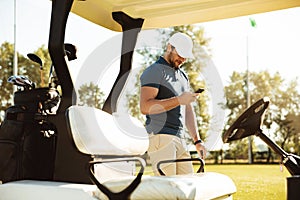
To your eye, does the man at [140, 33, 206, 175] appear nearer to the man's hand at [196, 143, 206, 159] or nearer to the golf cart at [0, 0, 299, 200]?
the man's hand at [196, 143, 206, 159]

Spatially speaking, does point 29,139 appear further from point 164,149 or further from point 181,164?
point 181,164

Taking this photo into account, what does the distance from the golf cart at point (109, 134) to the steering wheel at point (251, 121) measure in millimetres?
262

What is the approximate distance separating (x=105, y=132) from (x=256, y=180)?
6.41 meters

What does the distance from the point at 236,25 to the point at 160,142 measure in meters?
6.48

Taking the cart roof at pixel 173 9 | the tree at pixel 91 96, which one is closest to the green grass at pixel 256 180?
the tree at pixel 91 96

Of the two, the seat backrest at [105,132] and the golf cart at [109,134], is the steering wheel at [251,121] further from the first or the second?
the seat backrest at [105,132]

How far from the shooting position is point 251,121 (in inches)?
83.3

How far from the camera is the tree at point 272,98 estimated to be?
35.5 ft

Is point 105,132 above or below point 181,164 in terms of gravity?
above

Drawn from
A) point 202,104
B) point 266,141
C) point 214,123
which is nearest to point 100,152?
point 266,141

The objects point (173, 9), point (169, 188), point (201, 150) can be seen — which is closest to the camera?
point (169, 188)

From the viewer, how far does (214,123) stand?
729 centimetres

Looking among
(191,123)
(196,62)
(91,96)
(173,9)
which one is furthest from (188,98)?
(196,62)

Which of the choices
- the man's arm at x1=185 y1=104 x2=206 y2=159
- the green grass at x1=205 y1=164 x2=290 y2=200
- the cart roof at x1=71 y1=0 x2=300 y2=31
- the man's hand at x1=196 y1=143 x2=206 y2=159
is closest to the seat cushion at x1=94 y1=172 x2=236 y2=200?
the man's hand at x1=196 y1=143 x2=206 y2=159
